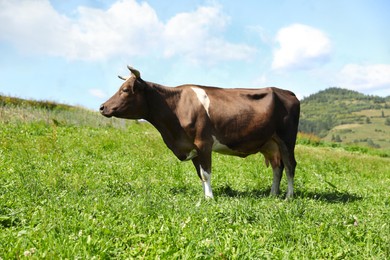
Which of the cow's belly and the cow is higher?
the cow

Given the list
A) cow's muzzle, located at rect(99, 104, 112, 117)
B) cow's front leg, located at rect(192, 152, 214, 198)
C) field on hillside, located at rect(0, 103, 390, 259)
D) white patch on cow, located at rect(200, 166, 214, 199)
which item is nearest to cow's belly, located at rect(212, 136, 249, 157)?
cow's front leg, located at rect(192, 152, 214, 198)

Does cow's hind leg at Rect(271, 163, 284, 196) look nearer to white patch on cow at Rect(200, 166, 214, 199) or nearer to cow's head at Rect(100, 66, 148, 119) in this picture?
white patch on cow at Rect(200, 166, 214, 199)

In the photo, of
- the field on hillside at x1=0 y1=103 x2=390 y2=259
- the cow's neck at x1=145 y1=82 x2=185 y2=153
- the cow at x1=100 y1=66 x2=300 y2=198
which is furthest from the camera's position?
the cow's neck at x1=145 y1=82 x2=185 y2=153

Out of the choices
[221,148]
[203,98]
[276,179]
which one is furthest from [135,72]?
[276,179]

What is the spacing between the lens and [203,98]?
8.04 meters

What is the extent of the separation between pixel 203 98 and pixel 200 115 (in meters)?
0.41

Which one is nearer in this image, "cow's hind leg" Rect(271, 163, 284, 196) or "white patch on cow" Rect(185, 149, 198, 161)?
"white patch on cow" Rect(185, 149, 198, 161)

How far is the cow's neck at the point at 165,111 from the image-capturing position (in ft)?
26.0

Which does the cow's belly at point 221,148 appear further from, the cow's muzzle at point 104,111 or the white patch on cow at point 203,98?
the cow's muzzle at point 104,111

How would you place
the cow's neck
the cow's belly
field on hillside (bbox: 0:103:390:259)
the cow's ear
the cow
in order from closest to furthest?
field on hillside (bbox: 0:103:390:259)
the cow's ear
the cow
the cow's neck
the cow's belly

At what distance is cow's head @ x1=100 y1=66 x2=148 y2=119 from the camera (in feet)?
25.6

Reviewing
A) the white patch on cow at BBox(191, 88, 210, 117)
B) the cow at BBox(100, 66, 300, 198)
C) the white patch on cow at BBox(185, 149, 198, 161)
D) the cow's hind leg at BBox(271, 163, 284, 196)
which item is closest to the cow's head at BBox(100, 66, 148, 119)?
the cow at BBox(100, 66, 300, 198)

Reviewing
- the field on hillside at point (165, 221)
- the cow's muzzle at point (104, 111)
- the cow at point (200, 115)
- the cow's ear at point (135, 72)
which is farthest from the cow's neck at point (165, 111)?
the field on hillside at point (165, 221)

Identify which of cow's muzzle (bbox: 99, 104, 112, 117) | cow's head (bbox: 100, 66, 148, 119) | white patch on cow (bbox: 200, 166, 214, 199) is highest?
cow's head (bbox: 100, 66, 148, 119)
